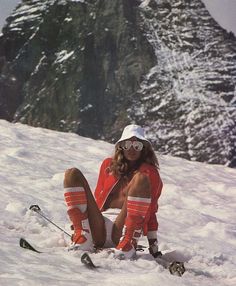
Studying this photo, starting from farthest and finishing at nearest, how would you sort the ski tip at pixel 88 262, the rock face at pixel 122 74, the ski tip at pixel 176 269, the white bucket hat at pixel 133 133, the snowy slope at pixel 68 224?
1. the rock face at pixel 122 74
2. the white bucket hat at pixel 133 133
3. the ski tip at pixel 176 269
4. the ski tip at pixel 88 262
5. the snowy slope at pixel 68 224

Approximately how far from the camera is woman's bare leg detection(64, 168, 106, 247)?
4.02 metres

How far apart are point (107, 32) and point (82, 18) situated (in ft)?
28.6

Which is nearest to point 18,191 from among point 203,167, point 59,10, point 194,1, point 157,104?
point 203,167

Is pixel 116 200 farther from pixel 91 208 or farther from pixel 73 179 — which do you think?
pixel 73 179

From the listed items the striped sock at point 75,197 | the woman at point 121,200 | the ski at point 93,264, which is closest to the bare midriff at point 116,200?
the woman at point 121,200

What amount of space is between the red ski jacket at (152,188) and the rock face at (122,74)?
10136 cm

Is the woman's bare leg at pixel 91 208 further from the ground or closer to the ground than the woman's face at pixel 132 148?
closer to the ground

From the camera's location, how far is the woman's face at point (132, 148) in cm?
433

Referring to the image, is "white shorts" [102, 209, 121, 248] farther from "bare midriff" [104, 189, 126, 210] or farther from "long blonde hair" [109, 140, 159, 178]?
"long blonde hair" [109, 140, 159, 178]

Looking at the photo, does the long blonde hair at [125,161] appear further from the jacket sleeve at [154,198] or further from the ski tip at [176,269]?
the ski tip at [176,269]

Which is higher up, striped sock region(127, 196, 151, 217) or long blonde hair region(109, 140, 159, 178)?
long blonde hair region(109, 140, 159, 178)

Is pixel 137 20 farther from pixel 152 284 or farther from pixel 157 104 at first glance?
pixel 152 284

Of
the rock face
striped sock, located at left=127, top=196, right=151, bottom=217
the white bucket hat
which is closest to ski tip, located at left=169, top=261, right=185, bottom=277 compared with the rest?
striped sock, located at left=127, top=196, right=151, bottom=217

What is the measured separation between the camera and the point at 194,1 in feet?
453
